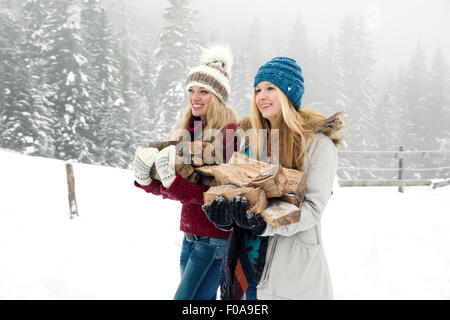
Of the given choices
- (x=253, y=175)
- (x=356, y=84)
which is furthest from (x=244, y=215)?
(x=356, y=84)

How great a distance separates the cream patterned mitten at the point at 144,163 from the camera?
2352 millimetres

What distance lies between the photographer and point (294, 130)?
6.59 feet

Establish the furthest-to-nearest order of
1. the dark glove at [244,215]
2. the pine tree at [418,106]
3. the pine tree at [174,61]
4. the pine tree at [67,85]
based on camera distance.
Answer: the pine tree at [418,106] → the pine tree at [174,61] → the pine tree at [67,85] → the dark glove at [244,215]

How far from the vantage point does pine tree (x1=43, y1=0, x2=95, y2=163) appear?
20.7m

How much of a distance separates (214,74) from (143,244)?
4450 millimetres

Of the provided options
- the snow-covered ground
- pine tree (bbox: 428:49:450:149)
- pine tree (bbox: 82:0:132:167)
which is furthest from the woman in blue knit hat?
pine tree (bbox: 428:49:450:149)

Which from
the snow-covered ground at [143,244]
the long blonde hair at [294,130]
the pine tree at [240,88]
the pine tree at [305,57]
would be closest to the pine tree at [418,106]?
the pine tree at [305,57]

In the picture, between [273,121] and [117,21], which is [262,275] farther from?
[117,21]

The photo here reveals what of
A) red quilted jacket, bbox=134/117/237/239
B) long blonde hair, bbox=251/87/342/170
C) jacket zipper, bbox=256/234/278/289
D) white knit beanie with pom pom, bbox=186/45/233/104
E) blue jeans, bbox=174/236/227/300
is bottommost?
blue jeans, bbox=174/236/227/300

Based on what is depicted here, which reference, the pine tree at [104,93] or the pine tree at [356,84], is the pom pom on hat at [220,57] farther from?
the pine tree at [356,84]

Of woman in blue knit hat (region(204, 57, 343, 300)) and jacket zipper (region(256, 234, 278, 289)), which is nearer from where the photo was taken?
woman in blue knit hat (region(204, 57, 343, 300))

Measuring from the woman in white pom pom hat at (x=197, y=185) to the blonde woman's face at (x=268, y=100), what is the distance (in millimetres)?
418

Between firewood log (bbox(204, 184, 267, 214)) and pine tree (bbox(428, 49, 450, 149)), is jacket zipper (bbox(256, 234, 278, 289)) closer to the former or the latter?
firewood log (bbox(204, 184, 267, 214))

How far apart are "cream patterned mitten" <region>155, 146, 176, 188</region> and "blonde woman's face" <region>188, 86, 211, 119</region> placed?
2.02ft
